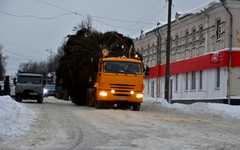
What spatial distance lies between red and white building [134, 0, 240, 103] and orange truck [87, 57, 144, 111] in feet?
34.1

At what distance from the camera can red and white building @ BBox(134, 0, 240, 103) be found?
3197 cm

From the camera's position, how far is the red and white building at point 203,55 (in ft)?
105

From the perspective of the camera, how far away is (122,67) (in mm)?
23672

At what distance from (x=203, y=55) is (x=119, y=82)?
1364 cm

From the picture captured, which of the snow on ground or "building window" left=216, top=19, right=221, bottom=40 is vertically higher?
"building window" left=216, top=19, right=221, bottom=40

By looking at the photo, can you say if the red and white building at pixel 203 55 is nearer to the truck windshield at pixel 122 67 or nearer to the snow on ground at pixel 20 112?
the snow on ground at pixel 20 112

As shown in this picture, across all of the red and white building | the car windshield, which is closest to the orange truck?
the red and white building

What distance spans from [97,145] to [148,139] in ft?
5.21

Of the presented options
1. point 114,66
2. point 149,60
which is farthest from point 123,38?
point 149,60

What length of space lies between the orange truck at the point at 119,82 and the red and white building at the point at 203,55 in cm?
1038

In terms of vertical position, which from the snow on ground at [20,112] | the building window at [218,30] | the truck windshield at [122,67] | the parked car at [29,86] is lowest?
the snow on ground at [20,112]

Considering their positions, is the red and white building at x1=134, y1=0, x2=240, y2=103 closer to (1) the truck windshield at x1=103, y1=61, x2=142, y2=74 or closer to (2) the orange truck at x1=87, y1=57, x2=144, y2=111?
(1) the truck windshield at x1=103, y1=61, x2=142, y2=74

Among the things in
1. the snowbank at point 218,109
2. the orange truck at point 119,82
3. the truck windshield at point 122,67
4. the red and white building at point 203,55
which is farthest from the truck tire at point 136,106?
the red and white building at point 203,55

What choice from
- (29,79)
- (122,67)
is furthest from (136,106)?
(29,79)
